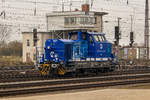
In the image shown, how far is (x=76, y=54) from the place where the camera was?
980 inches

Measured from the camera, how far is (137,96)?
14523mm

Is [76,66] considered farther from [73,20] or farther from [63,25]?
[63,25]

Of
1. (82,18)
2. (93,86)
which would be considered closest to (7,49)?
(82,18)

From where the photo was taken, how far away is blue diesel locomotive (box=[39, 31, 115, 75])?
24375 millimetres

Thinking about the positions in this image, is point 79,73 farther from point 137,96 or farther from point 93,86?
point 137,96

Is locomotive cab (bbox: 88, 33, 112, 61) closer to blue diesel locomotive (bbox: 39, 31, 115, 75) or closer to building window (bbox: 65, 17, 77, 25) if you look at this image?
blue diesel locomotive (bbox: 39, 31, 115, 75)

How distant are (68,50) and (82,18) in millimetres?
42640

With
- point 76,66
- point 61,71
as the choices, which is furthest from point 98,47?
point 61,71

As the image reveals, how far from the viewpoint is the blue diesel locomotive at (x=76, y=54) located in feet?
80.0

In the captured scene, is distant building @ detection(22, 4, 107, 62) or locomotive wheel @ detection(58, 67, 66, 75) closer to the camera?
locomotive wheel @ detection(58, 67, 66, 75)

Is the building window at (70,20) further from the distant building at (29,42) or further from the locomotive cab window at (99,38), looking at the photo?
the locomotive cab window at (99,38)

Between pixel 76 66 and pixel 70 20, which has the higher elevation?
pixel 70 20

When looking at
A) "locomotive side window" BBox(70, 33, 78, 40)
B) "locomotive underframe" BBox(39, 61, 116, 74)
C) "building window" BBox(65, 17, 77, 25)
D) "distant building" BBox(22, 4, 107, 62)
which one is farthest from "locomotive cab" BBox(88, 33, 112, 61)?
"building window" BBox(65, 17, 77, 25)

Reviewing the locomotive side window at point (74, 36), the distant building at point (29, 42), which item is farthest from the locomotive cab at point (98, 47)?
the distant building at point (29, 42)
